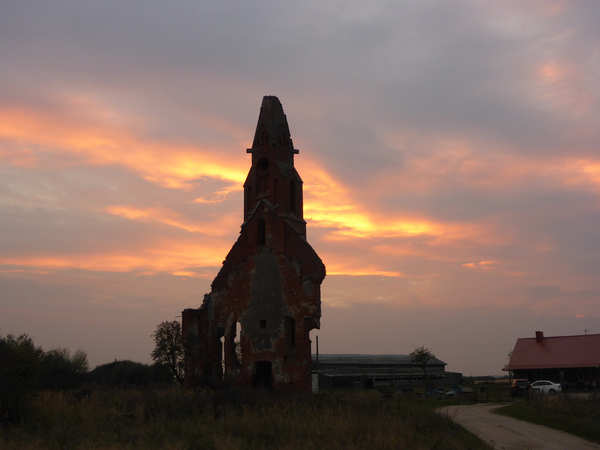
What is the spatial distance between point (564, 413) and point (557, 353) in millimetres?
26717

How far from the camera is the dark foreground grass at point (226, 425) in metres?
12.7

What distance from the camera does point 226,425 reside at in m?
14.5

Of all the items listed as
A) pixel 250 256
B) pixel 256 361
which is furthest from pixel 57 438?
pixel 250 256

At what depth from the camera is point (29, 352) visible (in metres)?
17.0

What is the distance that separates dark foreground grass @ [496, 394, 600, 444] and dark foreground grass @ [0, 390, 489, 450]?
165 inches

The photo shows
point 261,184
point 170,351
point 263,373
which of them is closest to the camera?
point 263,373

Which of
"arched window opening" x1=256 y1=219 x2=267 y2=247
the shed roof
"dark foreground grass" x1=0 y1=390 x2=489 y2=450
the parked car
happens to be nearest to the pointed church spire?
"arched window opening" x1=256 y1=219 x2=267 y2=247

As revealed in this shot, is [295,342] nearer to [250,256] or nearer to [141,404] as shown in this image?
Result: [250,256]

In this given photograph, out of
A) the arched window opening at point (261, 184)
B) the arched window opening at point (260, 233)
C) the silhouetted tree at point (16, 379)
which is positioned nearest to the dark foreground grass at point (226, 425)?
the silhouetted tree at point (16, 379)

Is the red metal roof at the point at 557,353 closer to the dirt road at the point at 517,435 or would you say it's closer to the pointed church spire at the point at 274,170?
the dirt road at the point at 517,435

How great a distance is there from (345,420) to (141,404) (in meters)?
7.21

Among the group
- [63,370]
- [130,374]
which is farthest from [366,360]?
[63,370]

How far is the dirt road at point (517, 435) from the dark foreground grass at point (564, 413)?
0.52m

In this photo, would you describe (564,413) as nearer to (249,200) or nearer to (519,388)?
(519,388)
